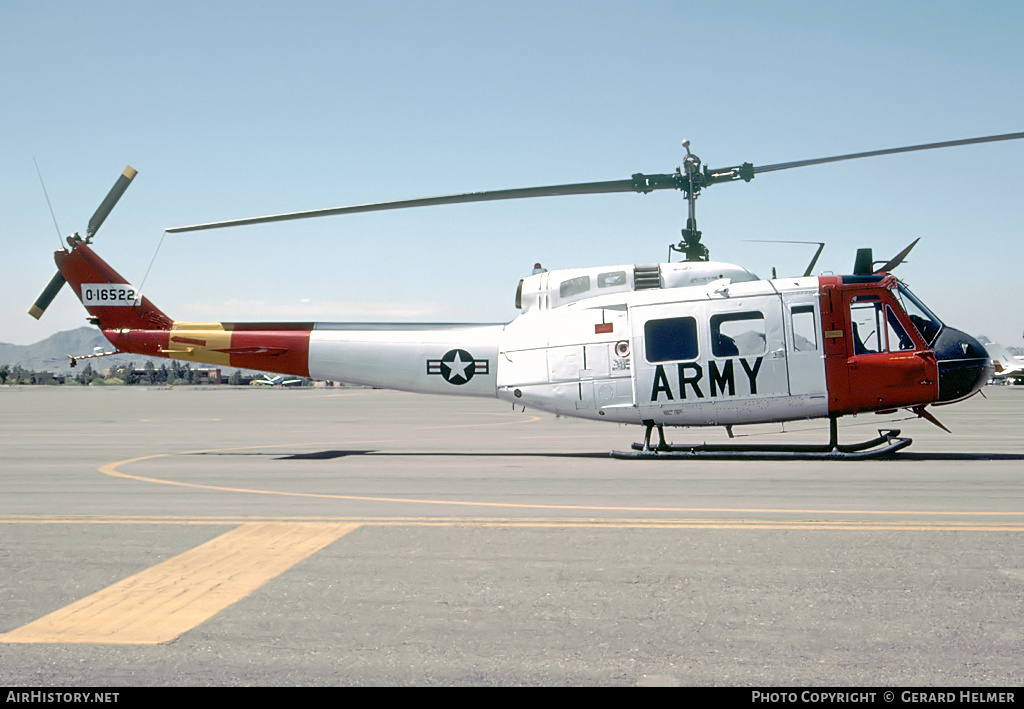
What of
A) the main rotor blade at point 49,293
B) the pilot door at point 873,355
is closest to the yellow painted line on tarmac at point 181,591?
the pilot door at point 873,355

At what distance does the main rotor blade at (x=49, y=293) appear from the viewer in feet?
65.5

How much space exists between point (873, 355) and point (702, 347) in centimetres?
310

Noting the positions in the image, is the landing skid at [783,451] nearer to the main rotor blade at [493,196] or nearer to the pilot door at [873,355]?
the pilot door at [873,355]

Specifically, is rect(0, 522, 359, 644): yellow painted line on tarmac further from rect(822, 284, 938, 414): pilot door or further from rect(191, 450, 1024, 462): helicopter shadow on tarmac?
rect(822, 284, 938, 414): pilot door

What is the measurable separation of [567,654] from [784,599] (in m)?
1.91

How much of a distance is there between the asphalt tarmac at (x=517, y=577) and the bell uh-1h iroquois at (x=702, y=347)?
6.86 feet

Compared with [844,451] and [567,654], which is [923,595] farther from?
[844,451]

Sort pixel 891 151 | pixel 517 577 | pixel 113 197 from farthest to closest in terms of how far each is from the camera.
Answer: pixel 113 197
pixel 891 151
pixel 517 577

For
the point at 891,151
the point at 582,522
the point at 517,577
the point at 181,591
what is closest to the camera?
the point at 181,591

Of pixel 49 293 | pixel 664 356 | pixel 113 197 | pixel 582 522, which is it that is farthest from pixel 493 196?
pixel 49 293

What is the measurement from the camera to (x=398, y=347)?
18.0m

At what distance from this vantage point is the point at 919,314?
599 inches

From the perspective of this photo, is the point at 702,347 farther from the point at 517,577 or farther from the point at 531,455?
the point at 517,577

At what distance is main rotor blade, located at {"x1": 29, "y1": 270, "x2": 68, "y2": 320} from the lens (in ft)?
65.5
